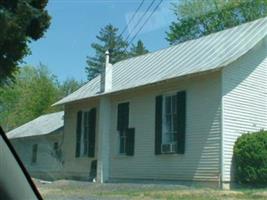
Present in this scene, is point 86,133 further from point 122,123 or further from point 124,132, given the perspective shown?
point 124,132

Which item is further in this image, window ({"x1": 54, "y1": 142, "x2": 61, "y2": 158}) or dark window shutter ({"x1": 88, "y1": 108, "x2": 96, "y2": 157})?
window ({"x1": 54, "y1": 142, "x2": 61, "y2": 158})

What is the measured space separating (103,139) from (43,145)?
1399cm

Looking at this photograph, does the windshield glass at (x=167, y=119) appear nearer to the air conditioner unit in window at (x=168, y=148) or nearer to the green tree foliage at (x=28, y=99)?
the air conditioner unit in window at (x=168, y=148)

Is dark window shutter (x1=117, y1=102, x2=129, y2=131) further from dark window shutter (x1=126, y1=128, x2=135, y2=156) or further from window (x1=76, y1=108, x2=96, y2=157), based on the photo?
window (x1=76, y1=108, x2=96, y2=157)

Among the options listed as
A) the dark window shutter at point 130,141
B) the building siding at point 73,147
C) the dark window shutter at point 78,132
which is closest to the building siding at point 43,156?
the building siding at point 73,147

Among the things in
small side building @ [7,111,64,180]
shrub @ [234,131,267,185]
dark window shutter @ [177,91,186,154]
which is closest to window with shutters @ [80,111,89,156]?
small side building @ [7,111,64,180]

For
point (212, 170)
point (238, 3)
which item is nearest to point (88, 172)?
point (212, 170)

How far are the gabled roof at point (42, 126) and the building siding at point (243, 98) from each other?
17.3 meters

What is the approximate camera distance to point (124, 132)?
24.0 m

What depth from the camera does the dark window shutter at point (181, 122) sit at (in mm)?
20380

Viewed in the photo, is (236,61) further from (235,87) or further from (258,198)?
(258,198)

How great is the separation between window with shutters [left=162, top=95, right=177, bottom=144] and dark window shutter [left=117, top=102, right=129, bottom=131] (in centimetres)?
259

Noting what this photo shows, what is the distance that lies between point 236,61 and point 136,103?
5.16m

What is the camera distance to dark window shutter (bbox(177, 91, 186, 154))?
2038cm
